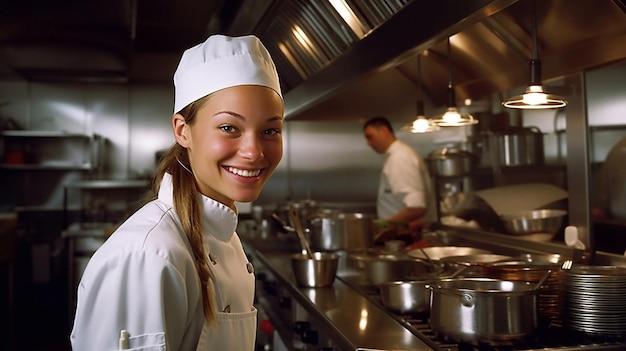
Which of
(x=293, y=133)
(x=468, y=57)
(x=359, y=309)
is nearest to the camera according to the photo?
(x=359, y=309)

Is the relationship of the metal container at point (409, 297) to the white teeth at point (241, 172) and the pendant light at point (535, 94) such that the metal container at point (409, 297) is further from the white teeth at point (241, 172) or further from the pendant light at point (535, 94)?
the white teeth at point (241, 172)

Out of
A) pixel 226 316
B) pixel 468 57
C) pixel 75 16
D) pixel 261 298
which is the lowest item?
pixel 261 298

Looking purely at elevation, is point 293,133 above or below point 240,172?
above

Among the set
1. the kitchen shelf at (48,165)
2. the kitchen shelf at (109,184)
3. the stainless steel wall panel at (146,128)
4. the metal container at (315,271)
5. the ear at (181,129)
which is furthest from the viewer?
the stainless steel wall panel at (146,128)

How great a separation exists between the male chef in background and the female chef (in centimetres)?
281

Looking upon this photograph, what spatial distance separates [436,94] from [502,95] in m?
0.92

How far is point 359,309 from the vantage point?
1827 millimetres

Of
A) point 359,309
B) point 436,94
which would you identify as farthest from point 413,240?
point 436,94

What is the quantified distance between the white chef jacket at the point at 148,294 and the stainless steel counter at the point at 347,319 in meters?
0.38

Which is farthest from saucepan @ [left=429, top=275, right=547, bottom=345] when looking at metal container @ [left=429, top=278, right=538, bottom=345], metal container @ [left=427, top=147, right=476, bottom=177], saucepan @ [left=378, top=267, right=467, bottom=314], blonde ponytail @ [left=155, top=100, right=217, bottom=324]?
metal container @ [left=427, top=147, right=476, bottom=177]

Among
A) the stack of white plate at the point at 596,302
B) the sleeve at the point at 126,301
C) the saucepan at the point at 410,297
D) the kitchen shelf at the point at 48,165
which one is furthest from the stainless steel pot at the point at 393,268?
the kitchen shelf at the point at 48,165

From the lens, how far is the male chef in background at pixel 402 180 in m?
4.09

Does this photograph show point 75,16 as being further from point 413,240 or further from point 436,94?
point 413,240

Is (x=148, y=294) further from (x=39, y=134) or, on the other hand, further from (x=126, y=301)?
(x=39, y=134)
